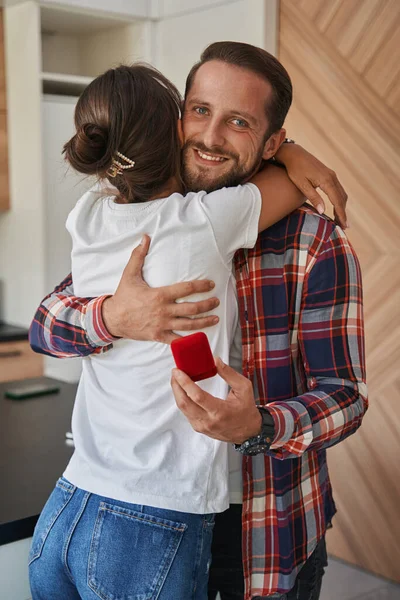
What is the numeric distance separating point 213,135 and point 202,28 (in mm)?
2250

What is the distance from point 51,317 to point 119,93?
0.41m

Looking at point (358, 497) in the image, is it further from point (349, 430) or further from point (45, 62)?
point (45, 62)

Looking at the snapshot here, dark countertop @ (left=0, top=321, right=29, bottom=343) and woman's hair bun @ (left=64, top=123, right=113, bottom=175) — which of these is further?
dark countertop @ (left=0, top=321, right=29, bottom=343)

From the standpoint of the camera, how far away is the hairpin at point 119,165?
1.03 metres

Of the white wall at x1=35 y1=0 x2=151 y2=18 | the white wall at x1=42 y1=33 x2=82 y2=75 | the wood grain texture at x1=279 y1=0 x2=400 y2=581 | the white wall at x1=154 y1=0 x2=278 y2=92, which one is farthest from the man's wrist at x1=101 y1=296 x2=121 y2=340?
the white wall at x1=42 y1=33 x2=82 y2=75

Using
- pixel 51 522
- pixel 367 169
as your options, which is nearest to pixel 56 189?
pixel 367 169

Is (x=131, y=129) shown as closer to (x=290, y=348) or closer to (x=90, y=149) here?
→ (x=90, y=149)

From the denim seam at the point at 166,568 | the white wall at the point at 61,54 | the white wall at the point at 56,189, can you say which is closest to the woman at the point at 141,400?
the denim seam at the point at 166,568

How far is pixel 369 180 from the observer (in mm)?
2744

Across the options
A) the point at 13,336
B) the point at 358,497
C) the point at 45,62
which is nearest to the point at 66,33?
the point at 45,62

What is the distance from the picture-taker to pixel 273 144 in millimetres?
1245

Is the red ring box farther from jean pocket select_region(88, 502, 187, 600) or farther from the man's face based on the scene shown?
the man's face

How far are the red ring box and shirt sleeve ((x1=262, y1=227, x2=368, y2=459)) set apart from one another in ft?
0.70

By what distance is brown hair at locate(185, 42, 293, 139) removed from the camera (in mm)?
1142
